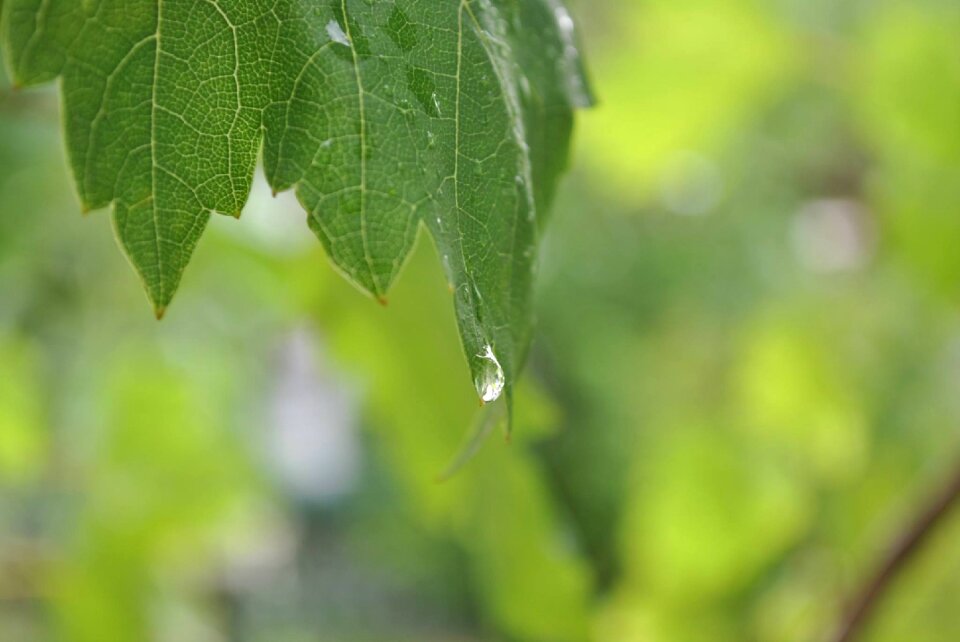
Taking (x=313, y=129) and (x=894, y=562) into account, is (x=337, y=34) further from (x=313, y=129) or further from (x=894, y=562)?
(x=894, y=562)

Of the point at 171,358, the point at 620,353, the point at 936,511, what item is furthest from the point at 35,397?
the point at 620,353

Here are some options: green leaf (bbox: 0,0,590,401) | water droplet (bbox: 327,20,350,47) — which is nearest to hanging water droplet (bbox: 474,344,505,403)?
green leaf (bbox: 0,0,590,401)

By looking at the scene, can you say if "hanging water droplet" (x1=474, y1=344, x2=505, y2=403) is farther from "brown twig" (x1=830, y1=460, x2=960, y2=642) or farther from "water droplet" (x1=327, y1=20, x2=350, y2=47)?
"brown twig" (x1=830, y1=460, x2=960, y2=642)

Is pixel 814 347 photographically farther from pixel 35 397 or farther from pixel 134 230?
pixel 134 230

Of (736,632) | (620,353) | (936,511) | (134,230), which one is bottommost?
(620,353)

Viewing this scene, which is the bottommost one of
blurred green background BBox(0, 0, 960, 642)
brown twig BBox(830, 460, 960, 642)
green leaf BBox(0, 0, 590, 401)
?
blurred green background BBox(0, 0, 960, 642)

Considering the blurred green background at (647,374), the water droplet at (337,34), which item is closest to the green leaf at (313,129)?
the water droplet at (337,34)
